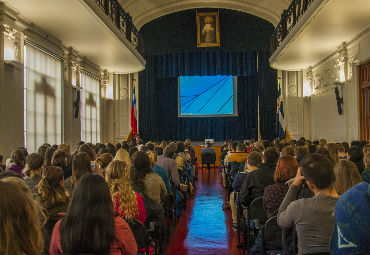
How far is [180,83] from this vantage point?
21.4m

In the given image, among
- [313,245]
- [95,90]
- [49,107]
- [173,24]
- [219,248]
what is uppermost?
[173,24]

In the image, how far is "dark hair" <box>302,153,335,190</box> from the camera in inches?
109

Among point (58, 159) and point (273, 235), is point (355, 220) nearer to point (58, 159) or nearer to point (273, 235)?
point (273, 235)

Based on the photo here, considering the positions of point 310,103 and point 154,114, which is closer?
point 310,103

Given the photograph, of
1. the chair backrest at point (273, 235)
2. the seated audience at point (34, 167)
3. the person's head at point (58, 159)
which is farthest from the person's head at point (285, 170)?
the person's head at point (58, 159)

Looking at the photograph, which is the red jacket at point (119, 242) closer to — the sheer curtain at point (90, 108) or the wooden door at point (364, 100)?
the wooden door at point (364, 100)

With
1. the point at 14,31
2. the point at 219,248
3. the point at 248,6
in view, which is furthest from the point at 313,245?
the point at 248,6

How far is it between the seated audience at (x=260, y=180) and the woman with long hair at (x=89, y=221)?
2.97m

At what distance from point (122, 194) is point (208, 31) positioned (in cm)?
1727

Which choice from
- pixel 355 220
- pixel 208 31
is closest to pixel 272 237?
pixel 355 220

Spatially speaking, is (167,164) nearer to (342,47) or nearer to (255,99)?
(342,47)

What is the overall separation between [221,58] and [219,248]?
51.3 ft

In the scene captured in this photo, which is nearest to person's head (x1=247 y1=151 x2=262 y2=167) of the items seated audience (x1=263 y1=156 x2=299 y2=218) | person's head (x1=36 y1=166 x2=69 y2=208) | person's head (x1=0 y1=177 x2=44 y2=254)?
seated audience (x1=263 y1=156 x2=299 y2=218)

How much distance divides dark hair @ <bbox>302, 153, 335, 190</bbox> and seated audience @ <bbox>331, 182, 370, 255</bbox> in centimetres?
96
